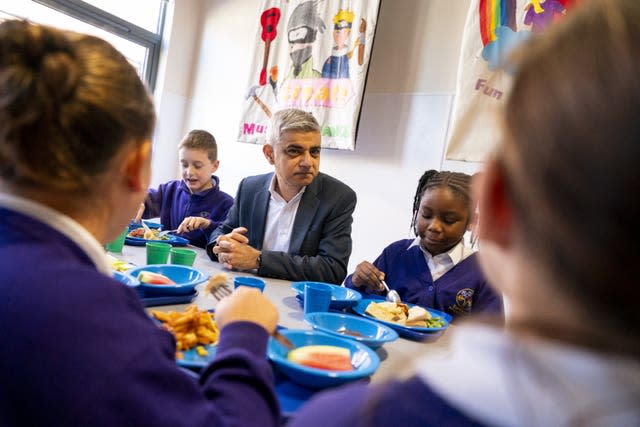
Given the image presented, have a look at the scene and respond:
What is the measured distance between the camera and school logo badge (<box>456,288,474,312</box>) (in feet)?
5.25

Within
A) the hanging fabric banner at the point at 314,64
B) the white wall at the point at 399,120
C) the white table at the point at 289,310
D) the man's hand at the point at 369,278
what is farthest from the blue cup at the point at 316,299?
the hanging fabric banner at the point at 314,64

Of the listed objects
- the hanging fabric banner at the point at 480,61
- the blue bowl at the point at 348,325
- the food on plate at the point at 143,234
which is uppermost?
the hanging fabric banner at the point at 480,61

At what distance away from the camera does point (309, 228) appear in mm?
1966

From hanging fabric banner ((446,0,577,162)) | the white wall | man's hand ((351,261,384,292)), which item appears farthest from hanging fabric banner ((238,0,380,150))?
man's hand ((351,261,384,292))

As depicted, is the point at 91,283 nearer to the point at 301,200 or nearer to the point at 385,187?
the point at 301,200

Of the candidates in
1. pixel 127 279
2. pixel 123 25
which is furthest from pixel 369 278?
pixel 123 25

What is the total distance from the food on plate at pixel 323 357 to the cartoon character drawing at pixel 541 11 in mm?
2076

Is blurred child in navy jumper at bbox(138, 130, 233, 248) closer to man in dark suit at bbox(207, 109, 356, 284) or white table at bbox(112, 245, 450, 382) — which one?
man in dark suit at bbox(207, 109, 356, 284)

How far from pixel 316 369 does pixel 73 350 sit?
40 centimetres

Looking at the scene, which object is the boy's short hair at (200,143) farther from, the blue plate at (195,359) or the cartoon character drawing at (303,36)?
the blue plate at (195,359)

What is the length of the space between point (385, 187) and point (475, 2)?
1.22 metres

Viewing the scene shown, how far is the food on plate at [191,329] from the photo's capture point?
2.73 ft

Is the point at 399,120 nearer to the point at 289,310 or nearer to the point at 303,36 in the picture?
the point at 303,36

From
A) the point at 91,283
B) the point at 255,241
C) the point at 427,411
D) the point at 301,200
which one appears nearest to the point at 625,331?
the point at 427,411
